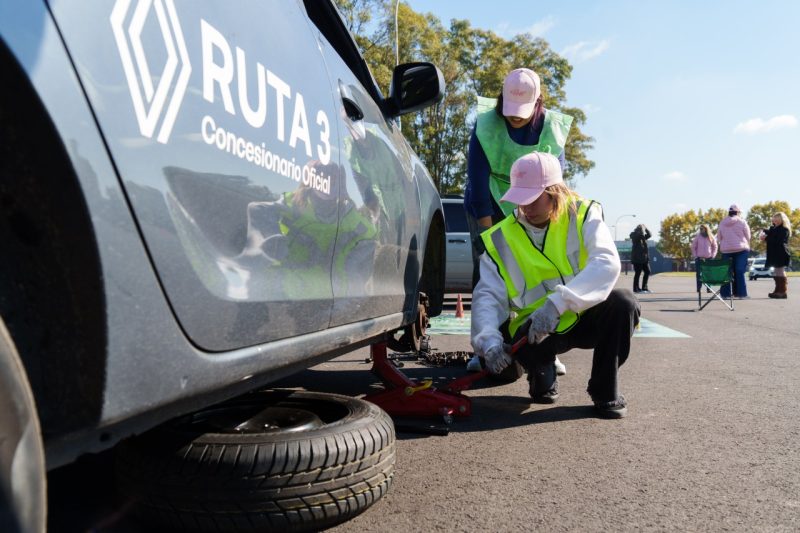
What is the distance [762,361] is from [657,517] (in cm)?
329

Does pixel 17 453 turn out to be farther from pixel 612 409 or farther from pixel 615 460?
pixel 612 409

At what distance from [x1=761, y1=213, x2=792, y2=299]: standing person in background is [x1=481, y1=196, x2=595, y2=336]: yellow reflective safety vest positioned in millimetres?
10693

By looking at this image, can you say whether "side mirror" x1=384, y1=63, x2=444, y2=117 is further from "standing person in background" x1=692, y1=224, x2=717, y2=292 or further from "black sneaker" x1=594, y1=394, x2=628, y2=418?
"standing person in background" x1=692, y1=224, x2=717, y2=292

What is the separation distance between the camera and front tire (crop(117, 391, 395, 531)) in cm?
154

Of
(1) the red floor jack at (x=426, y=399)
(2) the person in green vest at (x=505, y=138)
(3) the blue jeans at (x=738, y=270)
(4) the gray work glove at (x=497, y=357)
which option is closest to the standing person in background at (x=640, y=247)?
(3) the blue jeans at (x=738, y=270)

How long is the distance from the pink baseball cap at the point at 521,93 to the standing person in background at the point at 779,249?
10.3m

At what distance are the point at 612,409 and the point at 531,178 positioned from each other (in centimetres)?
111

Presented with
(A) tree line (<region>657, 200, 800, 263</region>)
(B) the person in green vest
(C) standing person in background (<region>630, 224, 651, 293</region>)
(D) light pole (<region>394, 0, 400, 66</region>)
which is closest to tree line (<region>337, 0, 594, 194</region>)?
(D) light pole (<region>394, 0, 400, 66</region>)

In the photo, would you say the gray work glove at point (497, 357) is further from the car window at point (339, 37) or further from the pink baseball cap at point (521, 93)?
the pink baseball cap at point (521, 93)

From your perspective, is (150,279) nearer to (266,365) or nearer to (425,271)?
(266,365)

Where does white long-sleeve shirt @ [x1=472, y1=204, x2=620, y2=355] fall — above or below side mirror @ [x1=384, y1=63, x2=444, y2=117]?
below

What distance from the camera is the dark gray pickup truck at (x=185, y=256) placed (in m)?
0.90

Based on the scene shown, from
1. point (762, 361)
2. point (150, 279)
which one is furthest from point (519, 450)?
point (762, 361)

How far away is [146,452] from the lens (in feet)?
5.34
